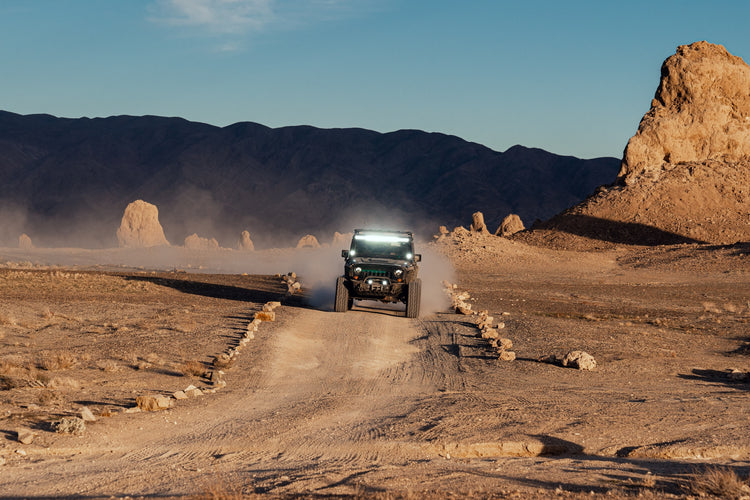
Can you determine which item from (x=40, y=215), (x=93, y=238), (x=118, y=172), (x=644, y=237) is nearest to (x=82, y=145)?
(x=118, y=172)

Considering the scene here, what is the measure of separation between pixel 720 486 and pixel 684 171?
7453 centimetres

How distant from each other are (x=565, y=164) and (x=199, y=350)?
622ft

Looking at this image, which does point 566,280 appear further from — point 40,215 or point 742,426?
point 40,215

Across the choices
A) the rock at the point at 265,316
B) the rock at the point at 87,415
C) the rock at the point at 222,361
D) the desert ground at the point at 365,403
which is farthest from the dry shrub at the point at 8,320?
the rock at the point at 87,415

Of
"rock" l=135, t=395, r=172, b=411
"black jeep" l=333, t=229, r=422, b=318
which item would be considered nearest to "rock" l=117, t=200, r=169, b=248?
"black jeep" l=333, t=229, r=422, b=318

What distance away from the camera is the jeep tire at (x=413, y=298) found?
22.5 metres

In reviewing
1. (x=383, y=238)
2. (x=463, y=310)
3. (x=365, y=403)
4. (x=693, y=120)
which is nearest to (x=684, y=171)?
(x=693, y=120)

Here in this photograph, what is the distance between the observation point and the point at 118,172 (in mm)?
181875

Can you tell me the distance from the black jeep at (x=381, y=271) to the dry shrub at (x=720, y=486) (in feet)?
49.7

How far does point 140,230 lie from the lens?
9144 centimetres

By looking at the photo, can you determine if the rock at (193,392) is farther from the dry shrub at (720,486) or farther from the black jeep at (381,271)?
the black jeep at (381,271)

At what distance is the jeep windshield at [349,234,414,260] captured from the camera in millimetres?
23156

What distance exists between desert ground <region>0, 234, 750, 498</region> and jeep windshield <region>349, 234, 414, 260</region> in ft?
6.30

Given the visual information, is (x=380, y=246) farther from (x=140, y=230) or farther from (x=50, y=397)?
(x=140, y=230)
